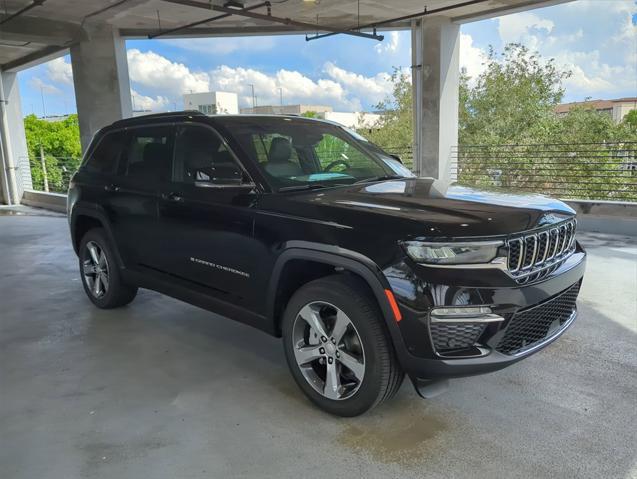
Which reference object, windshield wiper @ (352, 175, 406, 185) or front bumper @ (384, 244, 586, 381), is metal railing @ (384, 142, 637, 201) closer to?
windshield wiper @ (352, 175, 406, 185)

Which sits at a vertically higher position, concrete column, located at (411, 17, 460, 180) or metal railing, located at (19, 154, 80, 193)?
concrete column, located at (411, 17, 460, 180)

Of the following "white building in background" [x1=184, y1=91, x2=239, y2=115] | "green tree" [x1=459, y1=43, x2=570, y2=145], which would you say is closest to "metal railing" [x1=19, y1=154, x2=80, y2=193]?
"green tree" [x1=459, y1=43, x2=570, y2=145]

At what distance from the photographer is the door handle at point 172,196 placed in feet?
11.4

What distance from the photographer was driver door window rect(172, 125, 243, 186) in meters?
3.04

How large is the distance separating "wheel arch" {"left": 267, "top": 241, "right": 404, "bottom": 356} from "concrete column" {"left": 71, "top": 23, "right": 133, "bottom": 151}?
9.73 m

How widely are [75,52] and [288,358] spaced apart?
10759mm

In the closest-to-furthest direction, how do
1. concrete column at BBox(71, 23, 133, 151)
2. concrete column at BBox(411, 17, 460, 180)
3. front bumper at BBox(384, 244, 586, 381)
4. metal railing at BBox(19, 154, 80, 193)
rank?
front bumper at BBox(384, 244, 586, 381) < concrete column at BBox(411, 17, 460, 180) < concrete column at BBox(71, 23, 133, 151) < metal railing at BBox(19, 154, 80, 193)

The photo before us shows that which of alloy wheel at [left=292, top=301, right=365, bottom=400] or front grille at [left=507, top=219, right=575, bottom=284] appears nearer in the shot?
front grille at [left=507, top=219, right=575, bottom=284]

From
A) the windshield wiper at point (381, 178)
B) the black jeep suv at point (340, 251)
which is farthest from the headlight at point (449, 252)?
the windshield wiper at point (381, 178)

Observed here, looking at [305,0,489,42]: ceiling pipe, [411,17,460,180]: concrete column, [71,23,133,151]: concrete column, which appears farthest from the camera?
[71,23,133,151]: concrete column

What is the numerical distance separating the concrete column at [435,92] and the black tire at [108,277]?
7588 mm

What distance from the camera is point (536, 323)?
2.52m

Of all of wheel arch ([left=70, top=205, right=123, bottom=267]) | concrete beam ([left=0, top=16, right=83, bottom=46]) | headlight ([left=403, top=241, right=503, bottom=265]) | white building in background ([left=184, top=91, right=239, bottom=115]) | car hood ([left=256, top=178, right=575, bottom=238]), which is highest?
white building in background ([left=184, top=91, right=239, bottom=115])

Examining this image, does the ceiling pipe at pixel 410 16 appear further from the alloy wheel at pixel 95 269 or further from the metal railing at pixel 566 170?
the alloy wheel at pixel 95 269
